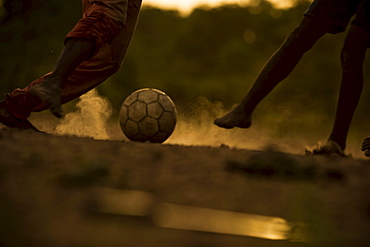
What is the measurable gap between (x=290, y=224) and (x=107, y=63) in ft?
8.27

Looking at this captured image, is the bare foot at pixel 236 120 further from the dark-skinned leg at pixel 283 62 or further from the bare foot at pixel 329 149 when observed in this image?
the bare foot at pixel 329 149

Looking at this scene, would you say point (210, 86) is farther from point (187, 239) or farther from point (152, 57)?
point (187, 239)

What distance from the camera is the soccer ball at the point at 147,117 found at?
4137 mm

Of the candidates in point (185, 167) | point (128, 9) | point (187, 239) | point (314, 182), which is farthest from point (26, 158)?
point (128, 9)

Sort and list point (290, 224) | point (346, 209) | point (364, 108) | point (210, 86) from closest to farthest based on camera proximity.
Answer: point (290, 224) < point (346, 209) < point (364, 108) < point (210, 86)

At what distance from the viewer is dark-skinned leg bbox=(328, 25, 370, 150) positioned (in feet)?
12.4

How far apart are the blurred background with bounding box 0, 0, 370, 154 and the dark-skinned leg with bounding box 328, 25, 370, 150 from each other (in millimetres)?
6153

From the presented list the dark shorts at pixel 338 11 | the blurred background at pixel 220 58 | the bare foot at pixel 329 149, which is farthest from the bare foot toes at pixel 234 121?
the blurred background at pixel 220 58

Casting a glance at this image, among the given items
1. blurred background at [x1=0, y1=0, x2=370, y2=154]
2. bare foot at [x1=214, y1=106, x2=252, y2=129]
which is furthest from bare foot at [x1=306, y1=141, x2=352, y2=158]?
blurred background at [x1=0, y1=0, x2=370, y2=154]

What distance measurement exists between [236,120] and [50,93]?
4.62 ft

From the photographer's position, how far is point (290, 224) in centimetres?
172

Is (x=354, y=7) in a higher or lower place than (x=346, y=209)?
higher

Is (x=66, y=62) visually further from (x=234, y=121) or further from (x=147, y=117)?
(x=234, y=121)

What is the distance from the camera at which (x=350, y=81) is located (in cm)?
379
